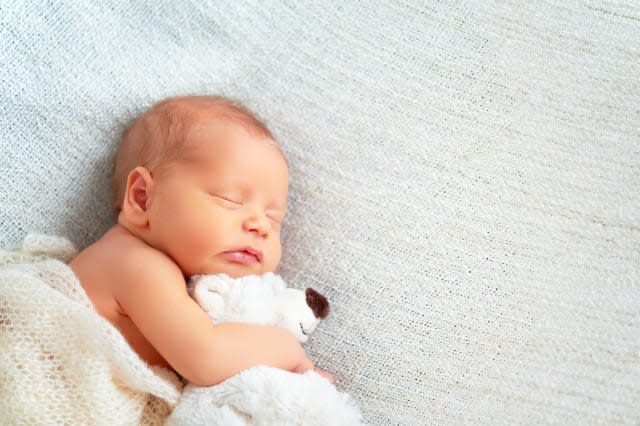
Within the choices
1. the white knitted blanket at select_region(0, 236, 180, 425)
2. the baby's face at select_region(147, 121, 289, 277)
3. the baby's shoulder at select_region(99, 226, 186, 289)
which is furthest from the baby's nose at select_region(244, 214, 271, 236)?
the white knitted blanket at select_region(0, 236, 180, 425)

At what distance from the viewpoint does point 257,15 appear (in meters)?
1.41

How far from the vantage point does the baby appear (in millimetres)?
1051

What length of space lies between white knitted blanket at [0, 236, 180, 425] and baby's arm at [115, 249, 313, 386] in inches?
1.9

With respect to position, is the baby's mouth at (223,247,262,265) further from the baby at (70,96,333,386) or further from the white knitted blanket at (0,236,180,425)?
the white knitted blanket at (0,236,180,425)

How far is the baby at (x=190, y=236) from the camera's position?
1051 mm

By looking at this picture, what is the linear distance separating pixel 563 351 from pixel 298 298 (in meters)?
0.44

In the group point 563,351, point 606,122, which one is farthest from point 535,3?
point 563,351

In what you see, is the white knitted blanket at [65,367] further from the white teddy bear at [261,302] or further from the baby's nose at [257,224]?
the baby's nose at [257,224]

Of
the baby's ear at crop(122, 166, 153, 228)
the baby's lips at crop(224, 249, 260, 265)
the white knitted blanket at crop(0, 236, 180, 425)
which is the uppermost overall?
the baby's ear at crop(122, 166, 153, 228)

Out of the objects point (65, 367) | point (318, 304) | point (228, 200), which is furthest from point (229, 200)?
point (65, 367)

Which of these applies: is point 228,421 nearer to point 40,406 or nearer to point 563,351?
point 40,406

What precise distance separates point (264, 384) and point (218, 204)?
30 centimetres

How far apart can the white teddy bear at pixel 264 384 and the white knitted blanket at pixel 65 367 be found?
2.6 inches

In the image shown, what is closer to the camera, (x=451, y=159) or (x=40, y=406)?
(x=40, y=406)
